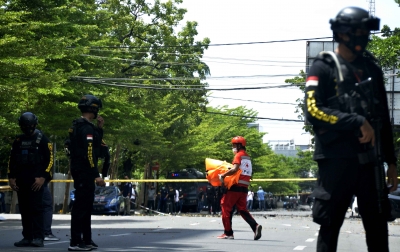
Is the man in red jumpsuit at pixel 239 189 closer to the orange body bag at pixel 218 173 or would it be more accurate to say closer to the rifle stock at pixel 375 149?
the orange body bag at pixel 218 173

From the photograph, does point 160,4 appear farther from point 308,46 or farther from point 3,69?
point 3,69

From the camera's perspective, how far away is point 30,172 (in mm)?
11477

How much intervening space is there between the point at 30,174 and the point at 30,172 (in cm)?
3

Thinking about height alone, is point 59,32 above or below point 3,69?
above

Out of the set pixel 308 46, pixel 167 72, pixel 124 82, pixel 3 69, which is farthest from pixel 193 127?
pixel 3 69

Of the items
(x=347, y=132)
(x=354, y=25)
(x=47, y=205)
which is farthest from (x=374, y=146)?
(x=47, y=205)

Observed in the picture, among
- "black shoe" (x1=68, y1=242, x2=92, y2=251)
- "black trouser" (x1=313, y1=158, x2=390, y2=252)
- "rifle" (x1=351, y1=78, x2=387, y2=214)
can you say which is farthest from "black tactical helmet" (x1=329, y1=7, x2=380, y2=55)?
"black shoe" (x1=68, y1=242, x2=92, y2=251)

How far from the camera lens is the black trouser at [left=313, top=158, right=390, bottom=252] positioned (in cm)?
544

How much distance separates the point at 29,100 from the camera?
26.4m

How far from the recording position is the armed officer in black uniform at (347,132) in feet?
17.8

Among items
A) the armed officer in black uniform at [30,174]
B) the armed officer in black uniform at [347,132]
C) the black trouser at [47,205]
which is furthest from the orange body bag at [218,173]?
the armed officer in black uniform at [347,132]

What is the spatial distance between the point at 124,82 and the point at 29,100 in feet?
51.5

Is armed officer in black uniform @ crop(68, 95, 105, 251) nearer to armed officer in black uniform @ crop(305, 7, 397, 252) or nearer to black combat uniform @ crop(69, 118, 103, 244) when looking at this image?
black combat uniform @ crop(69, 118, 103, 244)

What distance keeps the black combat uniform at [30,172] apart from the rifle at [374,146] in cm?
673
